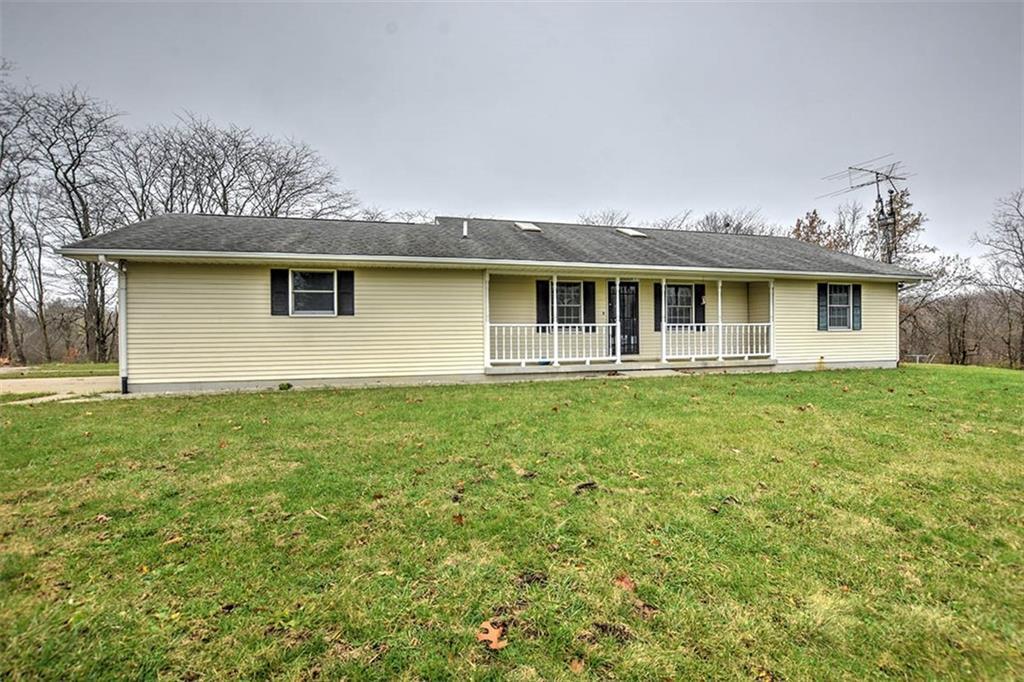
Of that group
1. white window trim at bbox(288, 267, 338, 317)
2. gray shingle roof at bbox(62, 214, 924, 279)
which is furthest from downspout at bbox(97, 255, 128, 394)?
white window trim at bbox(288, 267, 338, 317)

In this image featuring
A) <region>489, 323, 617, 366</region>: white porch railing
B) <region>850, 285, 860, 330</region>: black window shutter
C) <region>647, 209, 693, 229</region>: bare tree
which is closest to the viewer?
<region>489, 323, 617, 366</region>: white porch railing

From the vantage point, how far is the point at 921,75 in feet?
52.6

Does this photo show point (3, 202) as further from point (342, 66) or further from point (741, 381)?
point (741, 381)

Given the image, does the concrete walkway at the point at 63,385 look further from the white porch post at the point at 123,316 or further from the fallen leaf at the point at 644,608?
the fallen leaf at the point at 644,608

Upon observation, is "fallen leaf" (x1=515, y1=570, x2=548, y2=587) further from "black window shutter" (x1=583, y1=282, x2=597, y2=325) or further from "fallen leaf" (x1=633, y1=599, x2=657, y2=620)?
"black window shutter" (x1=583, y1=282, x2=597, y2=325)

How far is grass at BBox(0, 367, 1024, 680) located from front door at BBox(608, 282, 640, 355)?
6861 mm

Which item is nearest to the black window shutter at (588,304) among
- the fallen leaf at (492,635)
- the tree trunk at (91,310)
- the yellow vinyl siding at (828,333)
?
the yellow vinyl siding at (828,333)

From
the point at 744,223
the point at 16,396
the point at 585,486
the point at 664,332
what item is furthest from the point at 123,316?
the point at 744,223

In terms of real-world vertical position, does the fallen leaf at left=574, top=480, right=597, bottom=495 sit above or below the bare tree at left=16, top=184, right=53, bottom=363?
below

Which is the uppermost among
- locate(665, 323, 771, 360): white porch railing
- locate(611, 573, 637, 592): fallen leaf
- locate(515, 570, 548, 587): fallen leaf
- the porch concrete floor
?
locate(665, 323, 771, 360): white porch railing

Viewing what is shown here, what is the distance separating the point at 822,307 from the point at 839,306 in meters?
0.64

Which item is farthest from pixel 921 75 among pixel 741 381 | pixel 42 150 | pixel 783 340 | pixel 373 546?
pixel 42 150

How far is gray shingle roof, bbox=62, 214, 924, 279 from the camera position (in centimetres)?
922

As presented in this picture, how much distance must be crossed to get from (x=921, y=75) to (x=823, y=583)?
2130cm
